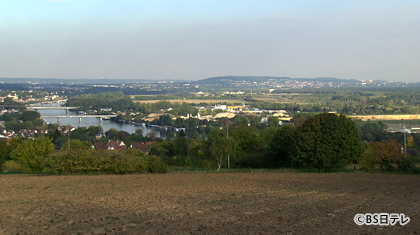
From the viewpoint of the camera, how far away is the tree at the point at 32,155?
28.6 m

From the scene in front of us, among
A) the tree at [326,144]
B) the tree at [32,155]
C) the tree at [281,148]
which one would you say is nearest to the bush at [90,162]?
the tree at [32,155]

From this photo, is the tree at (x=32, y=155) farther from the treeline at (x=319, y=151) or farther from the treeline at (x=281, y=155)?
the treeline at (x=319, y=151)

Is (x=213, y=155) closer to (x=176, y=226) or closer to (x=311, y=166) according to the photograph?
(x=311, y=166)

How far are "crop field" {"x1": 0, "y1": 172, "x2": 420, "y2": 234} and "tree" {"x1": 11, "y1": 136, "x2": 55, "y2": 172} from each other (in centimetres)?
1174

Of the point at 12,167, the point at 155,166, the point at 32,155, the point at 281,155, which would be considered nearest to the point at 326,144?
the point at 281,155

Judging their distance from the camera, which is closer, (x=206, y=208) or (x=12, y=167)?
(x=206, y=208)

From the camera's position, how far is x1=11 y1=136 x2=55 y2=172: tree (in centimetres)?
2858

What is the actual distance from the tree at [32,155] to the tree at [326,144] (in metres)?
18.6

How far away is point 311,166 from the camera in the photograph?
26.7 m

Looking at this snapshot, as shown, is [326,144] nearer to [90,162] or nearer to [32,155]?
[90,162]

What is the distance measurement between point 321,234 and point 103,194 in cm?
951

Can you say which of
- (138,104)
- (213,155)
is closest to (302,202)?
(213,155)

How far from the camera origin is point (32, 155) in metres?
28.8

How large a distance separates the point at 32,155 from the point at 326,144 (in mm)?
21407
